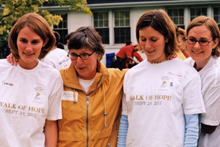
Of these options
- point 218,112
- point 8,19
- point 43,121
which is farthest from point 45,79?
point 8,19

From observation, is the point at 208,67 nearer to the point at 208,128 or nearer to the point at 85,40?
the point at 208,128

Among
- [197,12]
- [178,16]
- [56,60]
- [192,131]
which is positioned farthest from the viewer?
[178,16]

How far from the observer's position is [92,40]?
278 cm

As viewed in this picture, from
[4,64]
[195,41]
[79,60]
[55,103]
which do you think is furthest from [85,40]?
[195,41]

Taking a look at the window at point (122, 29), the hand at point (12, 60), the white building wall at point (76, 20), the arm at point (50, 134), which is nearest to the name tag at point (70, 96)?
the arm at point (50, 134)

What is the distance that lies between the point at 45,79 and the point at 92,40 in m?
0.61

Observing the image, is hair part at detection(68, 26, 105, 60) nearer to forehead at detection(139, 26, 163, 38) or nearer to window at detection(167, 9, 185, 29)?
forehead at detection(139, 26, 163, 38)

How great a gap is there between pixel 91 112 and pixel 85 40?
0.70 meters

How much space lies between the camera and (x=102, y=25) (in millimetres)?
16391

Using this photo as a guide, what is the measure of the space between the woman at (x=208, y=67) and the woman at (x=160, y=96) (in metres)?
0.18

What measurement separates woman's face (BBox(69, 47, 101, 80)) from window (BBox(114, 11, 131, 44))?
1349cm

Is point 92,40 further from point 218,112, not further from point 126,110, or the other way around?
point 218,112

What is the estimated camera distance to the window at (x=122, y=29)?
16156 mm

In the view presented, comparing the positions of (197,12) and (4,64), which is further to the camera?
(197,12)
